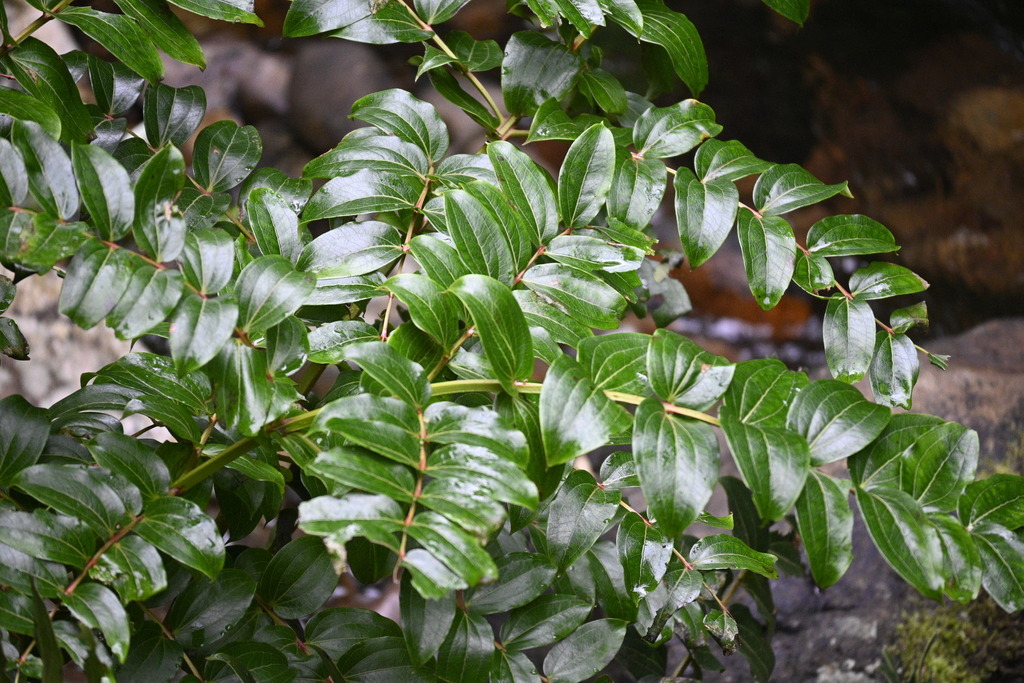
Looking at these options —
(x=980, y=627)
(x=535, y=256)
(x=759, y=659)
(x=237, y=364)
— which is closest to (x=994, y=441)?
(x=980, y=627)

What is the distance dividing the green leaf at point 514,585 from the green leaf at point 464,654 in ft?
0.08

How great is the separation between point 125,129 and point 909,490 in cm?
94

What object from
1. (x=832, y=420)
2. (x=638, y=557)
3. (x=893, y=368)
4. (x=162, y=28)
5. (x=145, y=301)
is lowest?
(x=638, y=557)

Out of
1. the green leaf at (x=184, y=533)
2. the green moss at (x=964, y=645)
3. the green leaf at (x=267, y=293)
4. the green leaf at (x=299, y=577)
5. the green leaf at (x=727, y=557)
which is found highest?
the green leaf at (x=267, y=293)

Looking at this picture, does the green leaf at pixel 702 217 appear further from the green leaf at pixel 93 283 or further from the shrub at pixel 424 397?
the green leaf at pixel 93 283

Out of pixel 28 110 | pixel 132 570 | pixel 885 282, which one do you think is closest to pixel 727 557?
pixel 885 282

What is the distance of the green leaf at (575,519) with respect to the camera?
755mm

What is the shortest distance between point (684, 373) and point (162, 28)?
25.3 inches

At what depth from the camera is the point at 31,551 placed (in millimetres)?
596

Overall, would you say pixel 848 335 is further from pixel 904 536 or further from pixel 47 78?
pixel 47 78

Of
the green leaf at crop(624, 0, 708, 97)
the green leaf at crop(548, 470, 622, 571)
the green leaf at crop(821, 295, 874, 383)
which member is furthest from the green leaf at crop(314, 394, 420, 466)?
the green leaf at crop(624, 0, 708, 97)

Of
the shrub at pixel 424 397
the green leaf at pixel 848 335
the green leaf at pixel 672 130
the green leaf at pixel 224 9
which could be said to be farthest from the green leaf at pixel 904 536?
the green leaf at pixel 224 9

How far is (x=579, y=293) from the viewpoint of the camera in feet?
2.42

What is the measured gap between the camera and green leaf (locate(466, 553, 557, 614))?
77 cm
